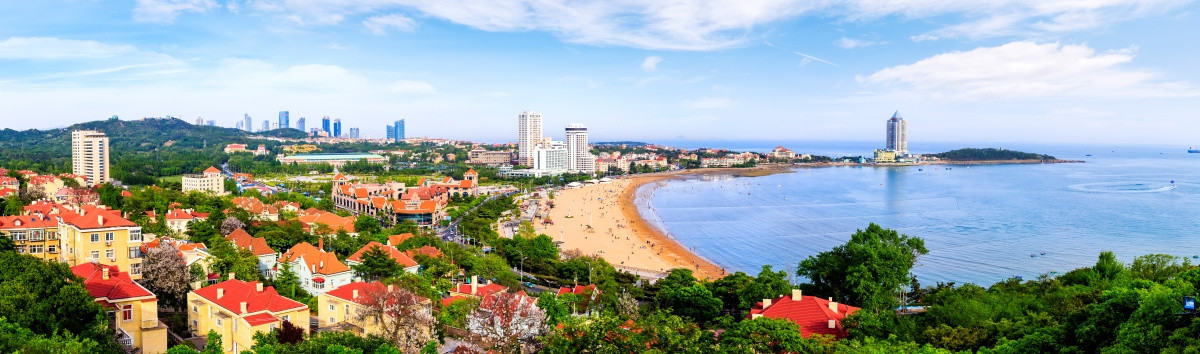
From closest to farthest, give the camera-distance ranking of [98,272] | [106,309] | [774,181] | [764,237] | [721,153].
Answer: [106,309]
[98,272]
[764,237]
[774,181]
[721,153]

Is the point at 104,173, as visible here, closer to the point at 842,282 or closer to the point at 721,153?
the point at 842,282

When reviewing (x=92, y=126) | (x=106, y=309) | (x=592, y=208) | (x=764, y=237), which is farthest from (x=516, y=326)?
(x=92, y=126)

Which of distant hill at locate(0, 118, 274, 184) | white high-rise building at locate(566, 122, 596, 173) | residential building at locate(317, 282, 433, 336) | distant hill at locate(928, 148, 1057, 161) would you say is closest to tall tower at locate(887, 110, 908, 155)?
distant hill at locate(928, 148, 1057, 161)

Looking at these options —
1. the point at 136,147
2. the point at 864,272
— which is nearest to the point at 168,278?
the point at 864,272

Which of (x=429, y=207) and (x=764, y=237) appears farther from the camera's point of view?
(x=429, y=207)

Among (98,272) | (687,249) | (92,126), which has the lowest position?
(687,249)
